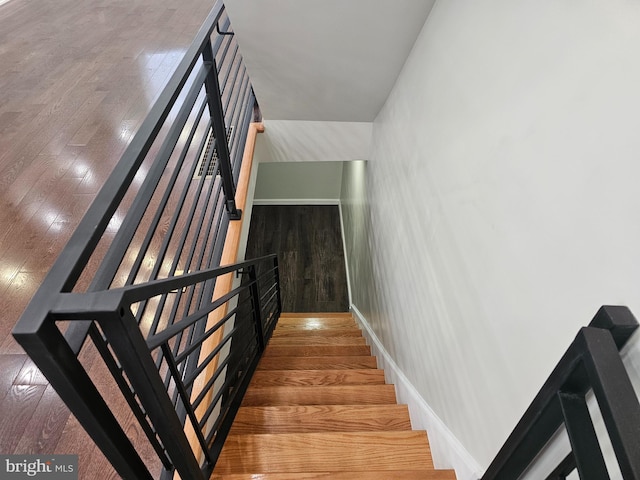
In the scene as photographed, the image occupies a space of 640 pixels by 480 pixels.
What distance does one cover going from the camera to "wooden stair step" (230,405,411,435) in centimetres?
163

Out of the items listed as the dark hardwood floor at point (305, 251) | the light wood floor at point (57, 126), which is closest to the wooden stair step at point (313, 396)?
the light wood floor at point (57, 126)

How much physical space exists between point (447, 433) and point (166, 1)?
5.56 meters

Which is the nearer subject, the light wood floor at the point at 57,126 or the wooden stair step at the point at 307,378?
the light wood floor at the point at 57,126

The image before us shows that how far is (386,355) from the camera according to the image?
2.40 metres

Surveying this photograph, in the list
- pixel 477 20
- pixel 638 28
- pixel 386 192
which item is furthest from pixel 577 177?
pixel 386 192

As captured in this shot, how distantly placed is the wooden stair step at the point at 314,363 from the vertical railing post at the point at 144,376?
1440mm

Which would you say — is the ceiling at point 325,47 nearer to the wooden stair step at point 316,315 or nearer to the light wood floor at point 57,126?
the light wood floor at point 57,126

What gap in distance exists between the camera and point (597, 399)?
547mm

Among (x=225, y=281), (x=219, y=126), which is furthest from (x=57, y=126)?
(x=225, y=281)

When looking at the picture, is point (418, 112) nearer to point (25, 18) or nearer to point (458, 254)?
point (458, 254)

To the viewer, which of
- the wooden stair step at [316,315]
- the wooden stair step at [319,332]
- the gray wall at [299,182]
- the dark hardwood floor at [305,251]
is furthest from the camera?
the gray wall at [299,182]

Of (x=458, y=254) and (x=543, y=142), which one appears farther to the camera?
(x=458, y=254)

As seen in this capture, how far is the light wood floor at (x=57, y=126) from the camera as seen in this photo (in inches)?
51.9

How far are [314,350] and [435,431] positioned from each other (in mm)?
1384
